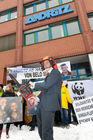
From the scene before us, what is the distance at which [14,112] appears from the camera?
356 cm

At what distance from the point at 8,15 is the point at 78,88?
462 inches

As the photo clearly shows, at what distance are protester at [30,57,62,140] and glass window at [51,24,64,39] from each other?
26.3 ft

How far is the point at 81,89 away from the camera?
16.4ft

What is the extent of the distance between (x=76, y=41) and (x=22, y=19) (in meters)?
6.39

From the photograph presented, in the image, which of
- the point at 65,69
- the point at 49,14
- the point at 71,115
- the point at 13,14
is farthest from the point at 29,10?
the point at 71,115

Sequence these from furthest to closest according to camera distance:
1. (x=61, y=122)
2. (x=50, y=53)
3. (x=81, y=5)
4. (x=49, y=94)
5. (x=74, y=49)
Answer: (x=81, y=5) → (x=50, y=53) → (x=74, y=49) → (x=61, y=122) → (x=49, y=94)

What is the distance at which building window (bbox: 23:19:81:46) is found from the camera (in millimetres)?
9297

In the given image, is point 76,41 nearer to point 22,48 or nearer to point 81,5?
point 81,5

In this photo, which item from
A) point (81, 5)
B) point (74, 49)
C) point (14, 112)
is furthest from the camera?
point (81, 5)

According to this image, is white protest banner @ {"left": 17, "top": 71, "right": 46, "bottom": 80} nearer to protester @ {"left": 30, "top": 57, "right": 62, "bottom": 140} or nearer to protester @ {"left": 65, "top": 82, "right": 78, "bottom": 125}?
protester @ {"left": 65, "top": 82, "right": 78, "bottom": 125}

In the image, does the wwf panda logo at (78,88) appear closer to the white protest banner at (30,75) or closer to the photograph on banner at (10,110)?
the white protest banner at (30,75)

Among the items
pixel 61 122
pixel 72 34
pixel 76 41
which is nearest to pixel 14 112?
pixel 61 122

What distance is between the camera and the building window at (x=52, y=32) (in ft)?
30.5

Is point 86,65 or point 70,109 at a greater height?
point 86,65
